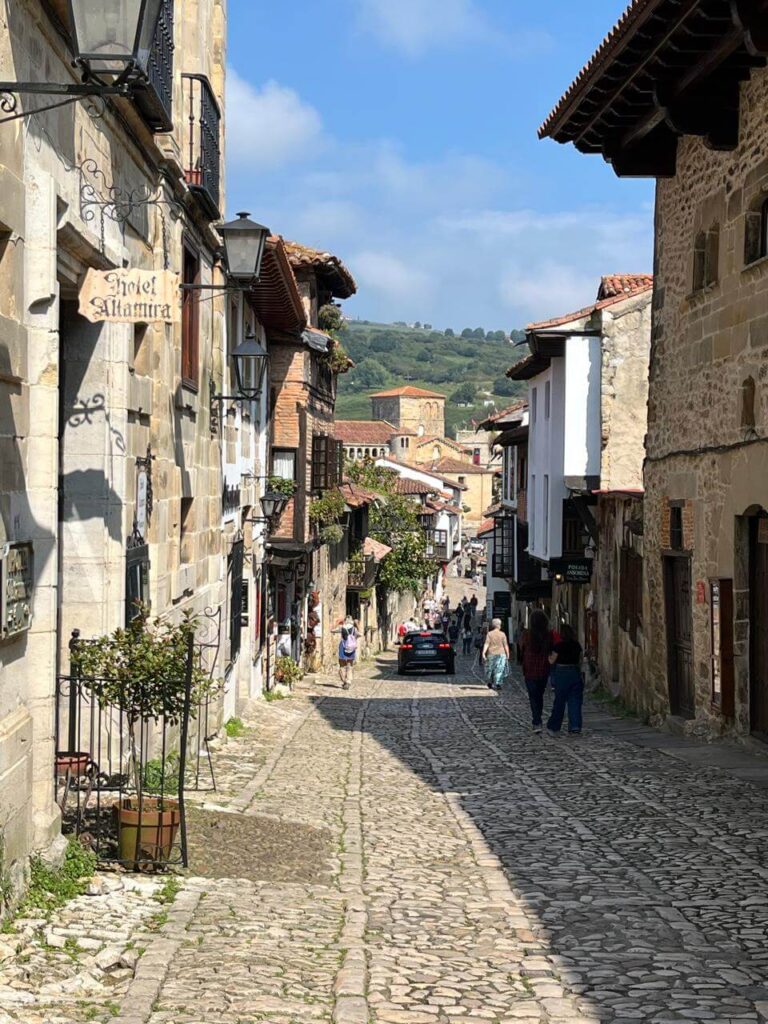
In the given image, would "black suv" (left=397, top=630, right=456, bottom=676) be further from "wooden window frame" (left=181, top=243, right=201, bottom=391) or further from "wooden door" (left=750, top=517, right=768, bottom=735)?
"wooden door" (left=750, top=517, right=768, bottom=735)

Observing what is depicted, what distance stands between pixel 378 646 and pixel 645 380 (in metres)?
31.2

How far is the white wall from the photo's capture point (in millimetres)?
25578

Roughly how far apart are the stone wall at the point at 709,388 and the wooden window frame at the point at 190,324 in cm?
570

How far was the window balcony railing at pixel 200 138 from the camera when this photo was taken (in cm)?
1445

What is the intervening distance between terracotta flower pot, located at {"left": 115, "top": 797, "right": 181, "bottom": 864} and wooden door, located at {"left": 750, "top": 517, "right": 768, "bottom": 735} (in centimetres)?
739

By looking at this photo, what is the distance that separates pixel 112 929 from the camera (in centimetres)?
710

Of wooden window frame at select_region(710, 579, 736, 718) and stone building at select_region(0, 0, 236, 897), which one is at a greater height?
Result: stone building at select_region(0, 0, 236, 897)

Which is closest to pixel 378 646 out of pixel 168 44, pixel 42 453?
pixel 168 44

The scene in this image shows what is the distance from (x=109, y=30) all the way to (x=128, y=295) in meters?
3.18

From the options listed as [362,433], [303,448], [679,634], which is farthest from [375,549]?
[362,433]

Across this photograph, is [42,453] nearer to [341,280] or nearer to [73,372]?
[73,372]

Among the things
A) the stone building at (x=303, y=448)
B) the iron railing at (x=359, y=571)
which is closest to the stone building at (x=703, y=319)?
the stone building at (x=303, y=448)

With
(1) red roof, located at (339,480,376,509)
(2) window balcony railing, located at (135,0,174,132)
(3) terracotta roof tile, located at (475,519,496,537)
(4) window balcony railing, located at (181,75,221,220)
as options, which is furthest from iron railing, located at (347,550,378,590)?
(2) window balcony railing, located at (135,0,174,132)

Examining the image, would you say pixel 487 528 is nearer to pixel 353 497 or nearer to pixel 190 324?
pixel 353 497
